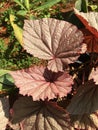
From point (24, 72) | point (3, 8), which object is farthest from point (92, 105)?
Result: point (3, 8)

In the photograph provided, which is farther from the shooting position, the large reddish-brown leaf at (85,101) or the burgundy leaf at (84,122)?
the burgundy leaf at (84,122)

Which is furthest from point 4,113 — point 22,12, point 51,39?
point 22,12

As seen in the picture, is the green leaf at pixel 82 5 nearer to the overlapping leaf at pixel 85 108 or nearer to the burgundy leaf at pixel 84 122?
the overlapping leaf at pixel 85 108

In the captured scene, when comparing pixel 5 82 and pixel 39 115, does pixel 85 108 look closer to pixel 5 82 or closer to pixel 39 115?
pixel 39 115

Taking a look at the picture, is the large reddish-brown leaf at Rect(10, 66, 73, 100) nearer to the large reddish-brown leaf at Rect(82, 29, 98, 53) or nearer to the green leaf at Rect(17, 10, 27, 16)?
the large reddish-brown leaf at Rect(82, 29, 98, 53)

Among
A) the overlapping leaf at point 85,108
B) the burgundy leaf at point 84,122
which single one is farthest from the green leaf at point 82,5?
the burgundy leaf at point 84,122

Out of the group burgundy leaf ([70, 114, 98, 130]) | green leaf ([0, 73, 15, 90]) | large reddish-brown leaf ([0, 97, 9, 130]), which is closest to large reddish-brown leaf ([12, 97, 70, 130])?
large reddish-brown leaf ([0, 97, 9, 130])

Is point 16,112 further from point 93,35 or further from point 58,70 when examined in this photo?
point 93,35
